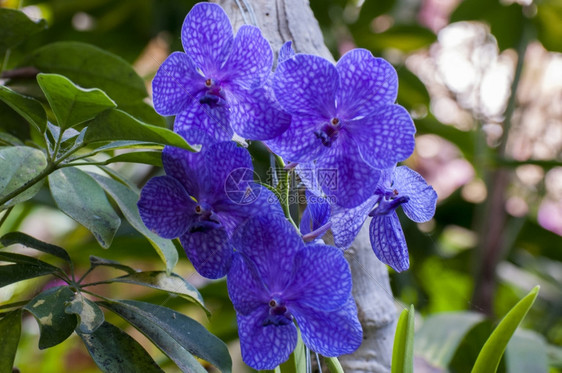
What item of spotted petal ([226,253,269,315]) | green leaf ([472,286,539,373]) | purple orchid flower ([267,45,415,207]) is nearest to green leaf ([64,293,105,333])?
spotted petal ([226,253,269,315])

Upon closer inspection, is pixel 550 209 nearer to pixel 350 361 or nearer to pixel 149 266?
pixel 149 266

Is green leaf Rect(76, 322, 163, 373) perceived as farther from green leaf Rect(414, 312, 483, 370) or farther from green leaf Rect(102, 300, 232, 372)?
green leaf Rect(414, 312, 483, 370)

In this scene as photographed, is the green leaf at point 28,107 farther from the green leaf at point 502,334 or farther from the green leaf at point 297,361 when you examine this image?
the green leaf at point 502,334

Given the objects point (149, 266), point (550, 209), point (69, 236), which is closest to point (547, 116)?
point (550, 209)

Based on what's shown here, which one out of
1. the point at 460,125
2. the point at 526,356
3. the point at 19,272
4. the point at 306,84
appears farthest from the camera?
the point at 460,125

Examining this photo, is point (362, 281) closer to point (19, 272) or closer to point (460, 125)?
point (19, 272)

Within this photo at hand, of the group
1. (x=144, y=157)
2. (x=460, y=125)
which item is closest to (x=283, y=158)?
(x=144, y=157)

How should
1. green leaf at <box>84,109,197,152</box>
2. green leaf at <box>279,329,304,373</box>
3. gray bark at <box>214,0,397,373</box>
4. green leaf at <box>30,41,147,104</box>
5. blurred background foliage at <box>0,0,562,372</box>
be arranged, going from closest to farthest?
green leaf at <box>84,109,197,152</box>
green leaf at <box>279,329,304,373</box>
gray bark at <box>214,0,397,373</box>
green leaf at <box>30,41,147,104</box>
blurred background foliage at <box>0,0,562,372</box>
